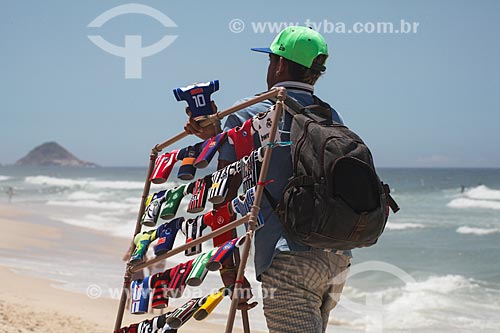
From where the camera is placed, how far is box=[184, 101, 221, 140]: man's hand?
2.69 meters

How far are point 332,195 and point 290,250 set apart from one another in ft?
0.86

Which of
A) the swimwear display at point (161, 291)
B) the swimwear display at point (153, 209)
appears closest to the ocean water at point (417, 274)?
the swimwear display at point (153, 209)

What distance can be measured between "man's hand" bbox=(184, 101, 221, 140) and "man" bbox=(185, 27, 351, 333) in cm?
1

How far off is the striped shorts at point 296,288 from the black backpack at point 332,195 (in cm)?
9

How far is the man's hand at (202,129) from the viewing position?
2693 mm

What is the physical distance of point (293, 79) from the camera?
8.55 feet

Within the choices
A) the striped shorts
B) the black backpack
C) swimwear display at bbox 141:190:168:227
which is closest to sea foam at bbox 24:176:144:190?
swimwear display at bbox 141:190:168:227

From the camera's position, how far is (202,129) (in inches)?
106

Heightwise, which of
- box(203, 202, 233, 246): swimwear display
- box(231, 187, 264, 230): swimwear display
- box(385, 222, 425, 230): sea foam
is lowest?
box(385, 222, 425, 230): sea foam

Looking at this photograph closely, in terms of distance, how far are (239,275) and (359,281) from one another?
854 centimetres

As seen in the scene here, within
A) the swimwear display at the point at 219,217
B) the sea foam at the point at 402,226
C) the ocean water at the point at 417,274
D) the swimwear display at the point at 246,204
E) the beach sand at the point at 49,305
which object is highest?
the swimwear display at the point at 246,204

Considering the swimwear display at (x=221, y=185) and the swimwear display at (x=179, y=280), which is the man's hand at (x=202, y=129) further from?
the swimwear display at (x=179, y=280)

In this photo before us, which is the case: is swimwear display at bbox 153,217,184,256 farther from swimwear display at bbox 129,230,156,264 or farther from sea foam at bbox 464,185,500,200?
sea foam at bbox 464,185,500,200

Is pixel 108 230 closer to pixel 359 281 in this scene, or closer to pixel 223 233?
pixel 359 281
